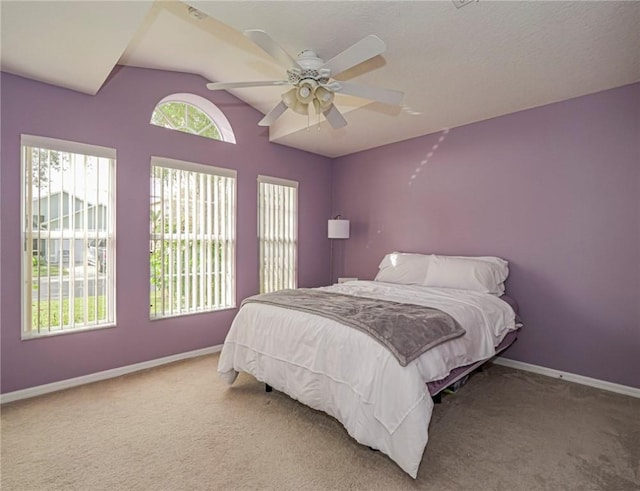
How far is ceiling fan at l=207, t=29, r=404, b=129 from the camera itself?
6.53 ft

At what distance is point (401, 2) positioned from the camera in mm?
2055

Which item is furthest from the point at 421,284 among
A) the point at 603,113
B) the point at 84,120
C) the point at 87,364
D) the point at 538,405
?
the point at 84,120

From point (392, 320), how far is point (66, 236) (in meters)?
2.88

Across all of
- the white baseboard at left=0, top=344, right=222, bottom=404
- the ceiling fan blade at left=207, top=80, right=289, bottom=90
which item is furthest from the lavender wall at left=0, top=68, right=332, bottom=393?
the ceiling fan blade at left=207, top=80, right=289, bottom=90

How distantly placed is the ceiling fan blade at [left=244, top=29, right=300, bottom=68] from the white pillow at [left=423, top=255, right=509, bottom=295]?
2482mm

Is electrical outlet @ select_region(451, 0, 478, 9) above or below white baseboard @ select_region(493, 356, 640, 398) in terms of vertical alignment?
above

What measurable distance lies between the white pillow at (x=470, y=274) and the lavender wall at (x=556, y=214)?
237 millimetres

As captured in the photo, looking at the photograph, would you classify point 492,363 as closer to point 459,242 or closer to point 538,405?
point 538,405

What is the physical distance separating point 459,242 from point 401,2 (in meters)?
2.67

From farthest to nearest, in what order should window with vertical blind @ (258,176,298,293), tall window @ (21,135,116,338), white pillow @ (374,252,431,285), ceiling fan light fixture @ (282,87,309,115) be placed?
window with vertical blind @ (258,176,298,293), white pillow @ (374,252,431,285), tall window @ (21,135,116,338), ceiling fan light fixture @ (282,87,309,115)

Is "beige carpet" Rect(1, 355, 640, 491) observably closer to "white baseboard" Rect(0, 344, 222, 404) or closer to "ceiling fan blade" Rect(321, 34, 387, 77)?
"white baseboard" Rect(0, 344, 222, 404)

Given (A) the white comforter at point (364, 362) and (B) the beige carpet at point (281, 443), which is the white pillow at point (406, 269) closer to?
(A) the white comforter at point (364, 362)

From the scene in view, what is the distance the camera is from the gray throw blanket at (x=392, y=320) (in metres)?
1.96

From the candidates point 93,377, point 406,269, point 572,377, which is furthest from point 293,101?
point 572,377
